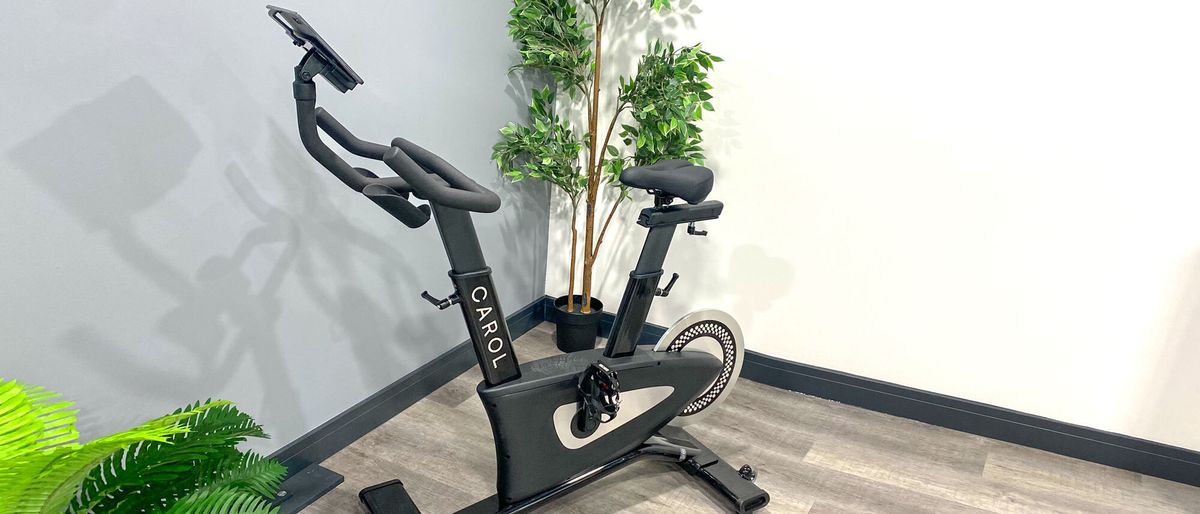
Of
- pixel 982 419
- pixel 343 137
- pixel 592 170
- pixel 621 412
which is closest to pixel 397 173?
pixel 343 137

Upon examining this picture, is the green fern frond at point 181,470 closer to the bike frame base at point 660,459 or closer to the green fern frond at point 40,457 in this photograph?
the green fern frond at point 40,457

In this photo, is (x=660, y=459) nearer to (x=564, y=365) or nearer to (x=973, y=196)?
(x=564, y=365)

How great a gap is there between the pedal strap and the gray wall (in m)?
0.80

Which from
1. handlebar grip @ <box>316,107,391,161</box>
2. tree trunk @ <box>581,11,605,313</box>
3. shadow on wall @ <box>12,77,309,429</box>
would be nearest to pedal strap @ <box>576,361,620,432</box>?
handlebar grip @ <box>316,107,391,161</box>

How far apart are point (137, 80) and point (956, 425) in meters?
2.59

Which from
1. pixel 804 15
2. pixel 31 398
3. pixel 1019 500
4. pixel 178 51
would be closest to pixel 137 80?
pixel 178 51

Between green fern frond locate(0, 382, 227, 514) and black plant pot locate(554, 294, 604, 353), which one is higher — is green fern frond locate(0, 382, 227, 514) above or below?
above

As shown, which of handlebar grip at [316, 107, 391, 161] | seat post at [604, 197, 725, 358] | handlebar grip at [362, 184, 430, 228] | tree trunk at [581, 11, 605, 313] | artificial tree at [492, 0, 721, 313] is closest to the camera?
handlebar grip at [362, 184, 430, 228]

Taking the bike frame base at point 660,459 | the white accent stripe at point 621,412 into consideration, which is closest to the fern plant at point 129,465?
the bike frame base at point 660,459

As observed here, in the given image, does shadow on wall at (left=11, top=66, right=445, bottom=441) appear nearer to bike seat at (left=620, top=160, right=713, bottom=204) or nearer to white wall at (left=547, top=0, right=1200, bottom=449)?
bike seat at (left=620, top=160, right=713, bottom=204)

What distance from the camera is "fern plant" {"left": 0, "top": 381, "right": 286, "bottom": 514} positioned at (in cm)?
94

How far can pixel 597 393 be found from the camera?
1.86 meters

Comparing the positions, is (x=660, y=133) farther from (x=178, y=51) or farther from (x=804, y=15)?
(x=178, y=51)

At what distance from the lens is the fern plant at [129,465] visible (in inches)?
37.2
